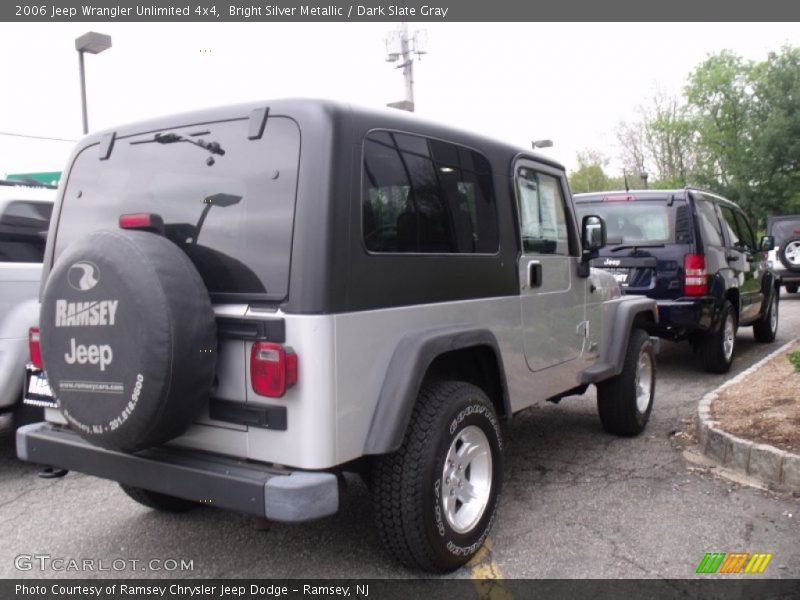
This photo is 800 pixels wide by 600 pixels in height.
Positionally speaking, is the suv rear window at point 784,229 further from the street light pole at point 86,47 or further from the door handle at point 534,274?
the street light pole at point 86,47

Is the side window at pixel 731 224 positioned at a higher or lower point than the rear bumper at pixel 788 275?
higher

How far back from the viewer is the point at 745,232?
9297 mm

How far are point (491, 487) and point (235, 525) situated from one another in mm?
1472

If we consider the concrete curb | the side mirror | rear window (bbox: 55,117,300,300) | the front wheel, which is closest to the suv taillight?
the concrete curb

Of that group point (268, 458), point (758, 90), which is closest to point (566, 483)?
point (268, 458)

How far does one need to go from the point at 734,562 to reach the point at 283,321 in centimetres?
247

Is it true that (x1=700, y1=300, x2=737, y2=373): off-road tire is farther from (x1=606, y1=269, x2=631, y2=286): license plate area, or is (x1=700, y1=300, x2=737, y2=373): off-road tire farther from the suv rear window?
the suv rear window

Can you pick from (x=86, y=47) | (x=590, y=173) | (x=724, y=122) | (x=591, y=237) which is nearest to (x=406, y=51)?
(x=86, y=47)

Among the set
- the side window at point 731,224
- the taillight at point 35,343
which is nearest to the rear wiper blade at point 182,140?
the taillight at point 35,343

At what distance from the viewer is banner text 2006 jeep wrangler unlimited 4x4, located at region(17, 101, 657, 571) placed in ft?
8.48

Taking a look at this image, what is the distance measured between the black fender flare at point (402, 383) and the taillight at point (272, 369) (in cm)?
43

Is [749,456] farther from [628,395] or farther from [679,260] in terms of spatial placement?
[679,260]

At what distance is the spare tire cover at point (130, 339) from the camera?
2521mm

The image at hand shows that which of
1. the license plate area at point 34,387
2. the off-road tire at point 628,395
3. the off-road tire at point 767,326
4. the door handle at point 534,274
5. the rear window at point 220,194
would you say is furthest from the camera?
the off-road tire at point 767,326
